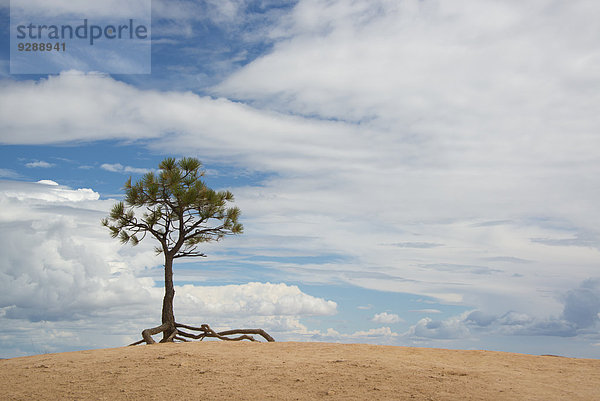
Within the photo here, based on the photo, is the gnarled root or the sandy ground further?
the gnarled root

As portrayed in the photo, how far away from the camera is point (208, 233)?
70.1ft

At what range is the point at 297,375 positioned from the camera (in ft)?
38.0

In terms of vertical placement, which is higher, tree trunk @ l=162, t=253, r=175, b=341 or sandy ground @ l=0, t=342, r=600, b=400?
tree trunk @ l=162, t=253, r=175, b=341

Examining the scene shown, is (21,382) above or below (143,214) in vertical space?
below

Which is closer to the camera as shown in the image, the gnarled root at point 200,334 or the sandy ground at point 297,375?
the sandy ground at point 297,375

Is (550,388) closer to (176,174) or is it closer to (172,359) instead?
(172,359)

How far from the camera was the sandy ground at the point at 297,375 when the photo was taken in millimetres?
10547

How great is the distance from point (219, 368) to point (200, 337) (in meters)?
8.90

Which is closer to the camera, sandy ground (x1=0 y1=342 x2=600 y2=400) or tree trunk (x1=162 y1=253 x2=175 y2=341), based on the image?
sandy ground (x1=0 y1=342 x2=600 y2=400)

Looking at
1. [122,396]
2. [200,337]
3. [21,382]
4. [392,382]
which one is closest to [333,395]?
[392,382]

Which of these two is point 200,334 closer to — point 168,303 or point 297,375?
point 168,303

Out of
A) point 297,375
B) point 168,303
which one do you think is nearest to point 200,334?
point 168,303

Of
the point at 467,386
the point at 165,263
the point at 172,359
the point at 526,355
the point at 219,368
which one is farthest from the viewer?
the point at 165,263

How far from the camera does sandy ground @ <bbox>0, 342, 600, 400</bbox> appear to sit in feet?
34.6
